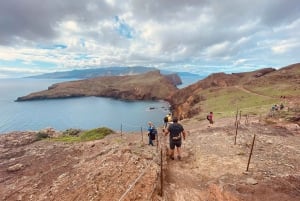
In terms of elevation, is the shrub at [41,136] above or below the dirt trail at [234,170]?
below

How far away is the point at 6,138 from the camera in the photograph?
29.8 m

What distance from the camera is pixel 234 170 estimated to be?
13.1m

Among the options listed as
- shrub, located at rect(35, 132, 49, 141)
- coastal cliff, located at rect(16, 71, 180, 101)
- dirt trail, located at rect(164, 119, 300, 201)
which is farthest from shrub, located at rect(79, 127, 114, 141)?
coastal cliff, located at rect(16, 71, 180, 101)

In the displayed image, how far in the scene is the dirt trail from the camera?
10.8 metres

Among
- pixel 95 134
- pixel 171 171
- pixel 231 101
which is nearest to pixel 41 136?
pixel 95 134

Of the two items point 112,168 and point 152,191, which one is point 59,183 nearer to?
point 112,168

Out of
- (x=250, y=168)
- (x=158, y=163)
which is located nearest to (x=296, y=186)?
(x=250, y=168)

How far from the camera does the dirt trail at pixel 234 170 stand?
10.8 m

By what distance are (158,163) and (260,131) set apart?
12591 mm

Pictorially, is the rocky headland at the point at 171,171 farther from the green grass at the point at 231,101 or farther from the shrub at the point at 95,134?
the green grass at the point at 231,101

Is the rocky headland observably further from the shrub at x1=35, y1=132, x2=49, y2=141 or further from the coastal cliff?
the coastal cliff

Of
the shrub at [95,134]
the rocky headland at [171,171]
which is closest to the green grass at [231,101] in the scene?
the shrub at [95,134]

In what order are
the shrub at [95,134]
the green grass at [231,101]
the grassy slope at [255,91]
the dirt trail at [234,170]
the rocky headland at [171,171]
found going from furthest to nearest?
the grassy slope at [255,91]
the green grass at [231,101]
the shrub at [95,134]
the rocky headland at [171,171]
the dirt trail at [234,170]

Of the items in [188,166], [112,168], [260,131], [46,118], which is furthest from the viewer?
[46,118]
